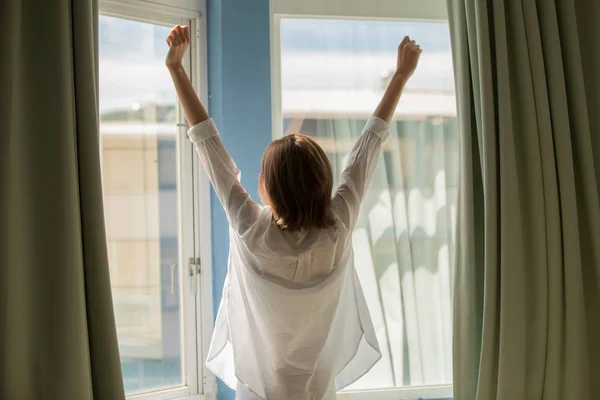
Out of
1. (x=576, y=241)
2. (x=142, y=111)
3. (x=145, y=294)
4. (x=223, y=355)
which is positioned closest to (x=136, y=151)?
(x=142, y=111)

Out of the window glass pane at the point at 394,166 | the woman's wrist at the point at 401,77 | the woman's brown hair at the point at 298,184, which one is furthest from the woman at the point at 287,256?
the window glass pane at the point at 394,166

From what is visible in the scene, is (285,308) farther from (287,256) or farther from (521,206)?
(521,206)

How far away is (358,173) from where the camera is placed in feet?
4.98

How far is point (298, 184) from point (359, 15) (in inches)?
33.7

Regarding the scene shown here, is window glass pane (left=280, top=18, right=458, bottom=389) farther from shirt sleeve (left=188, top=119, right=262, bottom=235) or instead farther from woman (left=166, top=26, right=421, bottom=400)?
shirt sleeve (left=188, top=119, right=262, bottom=235)

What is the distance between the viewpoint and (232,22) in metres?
1.81

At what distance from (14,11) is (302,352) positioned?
113cm

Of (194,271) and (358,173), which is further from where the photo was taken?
(194,271)

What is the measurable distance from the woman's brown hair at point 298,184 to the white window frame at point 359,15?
492mm

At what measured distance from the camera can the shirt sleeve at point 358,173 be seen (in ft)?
4.89

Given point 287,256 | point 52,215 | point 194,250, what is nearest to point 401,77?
point 287,256

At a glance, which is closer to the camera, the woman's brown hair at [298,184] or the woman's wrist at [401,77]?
the woman's brown hair at [298,184]

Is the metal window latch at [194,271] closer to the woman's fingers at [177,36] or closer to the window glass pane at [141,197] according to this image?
the window glass pane at [141,197]

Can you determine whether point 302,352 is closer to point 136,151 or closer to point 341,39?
point 136,151
